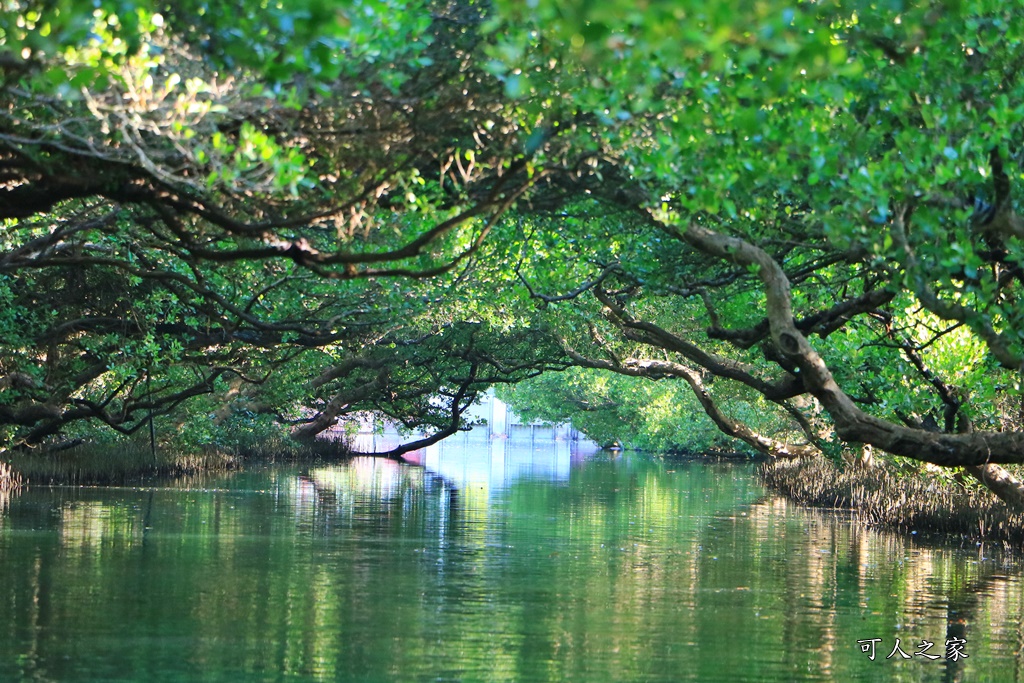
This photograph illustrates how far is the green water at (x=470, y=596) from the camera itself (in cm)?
948

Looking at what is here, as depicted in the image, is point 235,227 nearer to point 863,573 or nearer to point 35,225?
point 35,225

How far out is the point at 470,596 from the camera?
12.7 m

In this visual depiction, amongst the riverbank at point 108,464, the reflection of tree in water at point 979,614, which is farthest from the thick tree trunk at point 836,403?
the riverbank at point 108,464

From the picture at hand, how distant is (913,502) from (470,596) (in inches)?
438

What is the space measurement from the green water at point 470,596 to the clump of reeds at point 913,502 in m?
0.80

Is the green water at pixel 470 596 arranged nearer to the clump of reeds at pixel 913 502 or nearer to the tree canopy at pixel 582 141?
the clump of reeds at pixel 913 502

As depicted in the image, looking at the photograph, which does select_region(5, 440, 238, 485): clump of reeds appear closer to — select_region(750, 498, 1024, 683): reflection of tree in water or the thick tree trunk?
select_region(750, 498, 1024, 683): reflection of tree in water

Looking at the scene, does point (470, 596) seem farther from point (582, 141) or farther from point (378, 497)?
point (378, 497)

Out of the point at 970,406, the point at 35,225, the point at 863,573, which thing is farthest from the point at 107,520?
the point at 970,406

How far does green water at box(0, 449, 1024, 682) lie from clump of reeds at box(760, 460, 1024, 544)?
797mm

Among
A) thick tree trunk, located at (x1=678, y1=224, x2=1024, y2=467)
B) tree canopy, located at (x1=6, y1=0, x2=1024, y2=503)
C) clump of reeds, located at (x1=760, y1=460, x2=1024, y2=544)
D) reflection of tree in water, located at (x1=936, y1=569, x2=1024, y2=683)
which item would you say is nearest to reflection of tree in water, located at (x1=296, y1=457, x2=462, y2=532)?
tree canopy, located at (x1=6, y1=0, x2=1024, y2=503)

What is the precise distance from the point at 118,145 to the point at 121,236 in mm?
6737

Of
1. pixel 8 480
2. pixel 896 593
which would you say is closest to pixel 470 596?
pixel 896 593

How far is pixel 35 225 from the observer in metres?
14.6
